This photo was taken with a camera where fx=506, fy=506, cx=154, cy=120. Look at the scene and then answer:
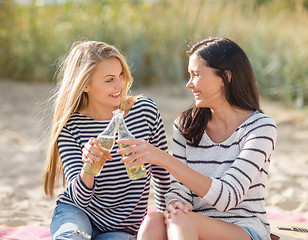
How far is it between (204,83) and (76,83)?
27.4 inches

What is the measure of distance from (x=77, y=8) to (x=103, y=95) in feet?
23.2

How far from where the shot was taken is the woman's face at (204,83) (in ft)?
8.32

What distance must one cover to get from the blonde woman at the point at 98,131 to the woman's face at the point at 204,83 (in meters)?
0.39

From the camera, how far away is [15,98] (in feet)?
28.4

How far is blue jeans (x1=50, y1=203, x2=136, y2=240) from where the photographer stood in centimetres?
247

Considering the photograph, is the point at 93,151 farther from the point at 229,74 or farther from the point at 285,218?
the point at 285,218

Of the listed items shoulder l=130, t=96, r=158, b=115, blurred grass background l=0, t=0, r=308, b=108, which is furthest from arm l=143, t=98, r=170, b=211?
blurred grass background l=0, t=0, r=308, b=108

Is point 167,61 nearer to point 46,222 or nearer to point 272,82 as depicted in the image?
point 272,82

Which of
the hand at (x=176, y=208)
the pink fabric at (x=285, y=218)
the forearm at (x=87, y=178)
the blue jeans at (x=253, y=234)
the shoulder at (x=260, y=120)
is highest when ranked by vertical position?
the shoulder at (x=260, y=120)

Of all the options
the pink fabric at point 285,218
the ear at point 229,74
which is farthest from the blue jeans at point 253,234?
the pink fabric at point 285,218

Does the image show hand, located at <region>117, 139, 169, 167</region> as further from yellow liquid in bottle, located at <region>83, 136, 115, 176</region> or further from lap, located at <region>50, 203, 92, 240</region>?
lap, located at <region>50, 203, 92, 240</region>

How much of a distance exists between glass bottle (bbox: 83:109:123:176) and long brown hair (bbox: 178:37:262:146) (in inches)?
19.5

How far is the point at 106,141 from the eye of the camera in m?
2.33

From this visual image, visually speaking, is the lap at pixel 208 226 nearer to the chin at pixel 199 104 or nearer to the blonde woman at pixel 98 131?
the blonde woman at pixel 98 131
